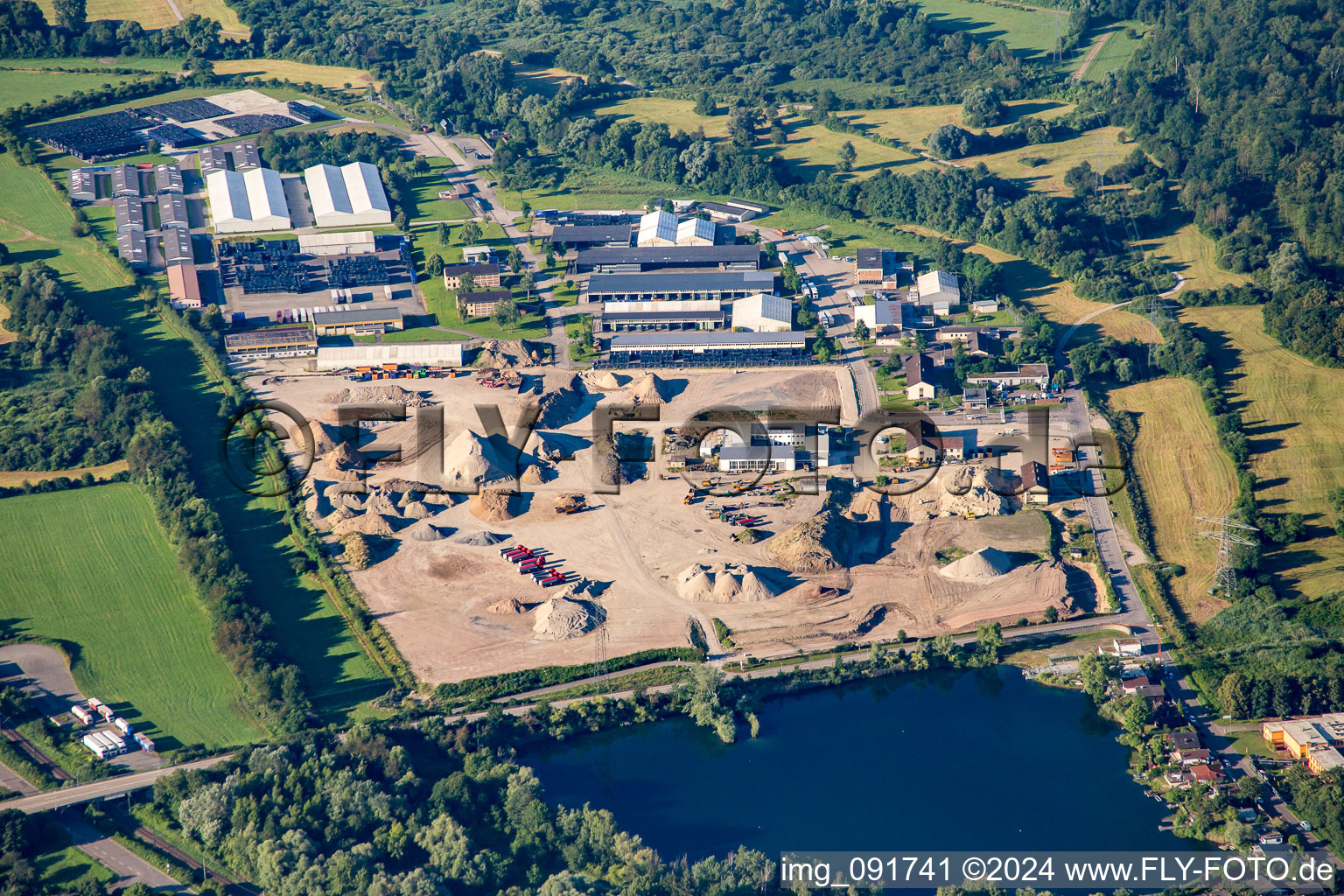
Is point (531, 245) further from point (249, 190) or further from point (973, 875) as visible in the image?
point (973, 875)

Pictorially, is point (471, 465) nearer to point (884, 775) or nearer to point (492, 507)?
point (492, 507)

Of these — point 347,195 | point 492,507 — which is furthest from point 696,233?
point 492,507

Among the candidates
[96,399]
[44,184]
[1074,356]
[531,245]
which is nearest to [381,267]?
[531,245]

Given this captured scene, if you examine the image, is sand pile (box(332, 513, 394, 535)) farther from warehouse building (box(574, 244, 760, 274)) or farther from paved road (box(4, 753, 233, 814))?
warehouse building (box(574, 244, 760, 274))

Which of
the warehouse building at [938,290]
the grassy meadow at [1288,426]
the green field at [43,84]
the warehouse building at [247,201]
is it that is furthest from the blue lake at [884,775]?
the green field at [43,84]

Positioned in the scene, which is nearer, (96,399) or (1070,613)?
(1070,613)

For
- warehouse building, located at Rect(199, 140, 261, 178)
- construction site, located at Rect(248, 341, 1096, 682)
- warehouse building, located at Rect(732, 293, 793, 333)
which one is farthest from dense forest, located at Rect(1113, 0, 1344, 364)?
warehouse building, located at Rect(199, 140, 261, 178)

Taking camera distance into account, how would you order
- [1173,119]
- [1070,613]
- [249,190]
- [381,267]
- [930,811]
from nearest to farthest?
[930,811] < [1070,613] < [381,267] < [249,190] < [1173,119]
